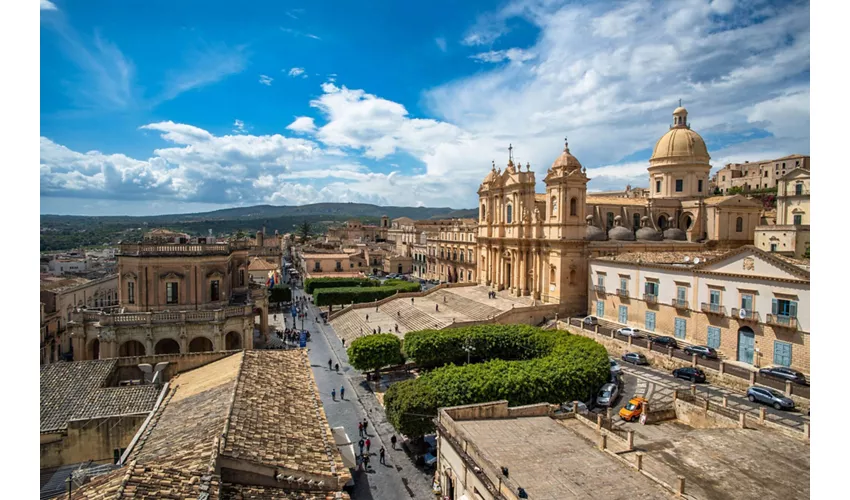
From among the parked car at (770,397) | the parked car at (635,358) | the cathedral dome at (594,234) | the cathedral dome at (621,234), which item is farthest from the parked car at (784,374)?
the cathedral dome at (621,234)

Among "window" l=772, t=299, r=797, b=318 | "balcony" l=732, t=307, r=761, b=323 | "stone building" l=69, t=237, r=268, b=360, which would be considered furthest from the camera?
"balcony" l=732, t=307, r=761, b=323

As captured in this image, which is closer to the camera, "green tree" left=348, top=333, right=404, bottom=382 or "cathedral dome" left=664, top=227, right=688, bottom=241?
"green tree" left=348, top=333, right=404, bottom=382

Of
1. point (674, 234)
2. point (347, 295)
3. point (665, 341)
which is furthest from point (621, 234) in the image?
point (347, 295)

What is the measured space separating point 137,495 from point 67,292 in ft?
130

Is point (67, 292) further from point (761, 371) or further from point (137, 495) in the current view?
point (761, 371)

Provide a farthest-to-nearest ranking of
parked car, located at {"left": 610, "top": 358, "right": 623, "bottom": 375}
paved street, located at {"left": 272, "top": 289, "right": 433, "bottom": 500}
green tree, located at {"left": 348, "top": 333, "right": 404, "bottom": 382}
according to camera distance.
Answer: green tree, located at {"left": 348, "top": 333, "right": 404, "bottom": 382} < parked car, located at {"left": 610, "top": 358, "right": 623, "bottom": 375} < paved street, located at {"left": 272, "top": 289, "right": 433, "bottom": 500}

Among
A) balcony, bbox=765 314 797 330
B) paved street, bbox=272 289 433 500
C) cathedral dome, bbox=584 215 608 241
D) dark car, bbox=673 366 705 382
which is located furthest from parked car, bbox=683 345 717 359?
paved street, bbox=272 289 433 500

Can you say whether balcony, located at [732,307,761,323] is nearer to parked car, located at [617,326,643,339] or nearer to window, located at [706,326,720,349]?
window, located at [706,326,720,349]

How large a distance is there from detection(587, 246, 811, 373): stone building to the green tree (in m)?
19.3

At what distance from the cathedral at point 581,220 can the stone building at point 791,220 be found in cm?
453

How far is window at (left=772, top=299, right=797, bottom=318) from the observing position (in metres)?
26.1

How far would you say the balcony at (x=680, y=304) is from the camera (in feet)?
107

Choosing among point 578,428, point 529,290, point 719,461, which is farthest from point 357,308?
point 719,461

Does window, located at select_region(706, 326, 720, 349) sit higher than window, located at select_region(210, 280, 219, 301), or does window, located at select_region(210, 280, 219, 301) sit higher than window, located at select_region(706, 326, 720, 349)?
window, located at select_region(210, 280, 219, 301)
